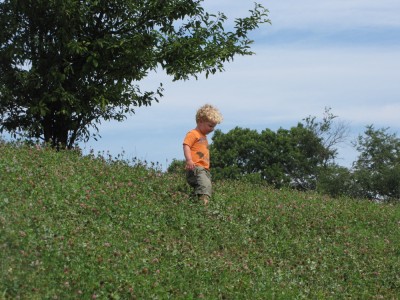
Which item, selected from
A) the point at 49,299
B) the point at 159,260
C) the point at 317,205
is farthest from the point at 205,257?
the point at 317,205

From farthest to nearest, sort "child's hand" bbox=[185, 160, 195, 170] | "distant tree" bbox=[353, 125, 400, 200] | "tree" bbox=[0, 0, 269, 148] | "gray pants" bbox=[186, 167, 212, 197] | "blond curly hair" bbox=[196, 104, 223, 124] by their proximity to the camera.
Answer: "distant tree" bbox=[353, 125, 400, 200] < "tree" bbox=[0, 0, 269, 148] < "blond curly hair" bbox=[196, 104, 223, 124] < "gray pants" bbox=[186, 167, 212, 197] < "child's hand" bbox=[185, 160, 195, 170]

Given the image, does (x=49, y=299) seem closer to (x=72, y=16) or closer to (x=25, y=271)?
(x=25, y=271)

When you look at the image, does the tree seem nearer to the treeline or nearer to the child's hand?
the child's hand

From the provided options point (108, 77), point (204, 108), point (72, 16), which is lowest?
point (204, 108)

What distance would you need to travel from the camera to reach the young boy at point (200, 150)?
612 inches

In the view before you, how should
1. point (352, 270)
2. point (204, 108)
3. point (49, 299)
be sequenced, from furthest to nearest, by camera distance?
point (204, 108) < point (352, 270) < point (49, 299)

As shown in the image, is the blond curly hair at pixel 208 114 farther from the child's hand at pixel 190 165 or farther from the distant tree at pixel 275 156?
the distant tree at pixel 275 156

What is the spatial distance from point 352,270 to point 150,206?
13.9 ft

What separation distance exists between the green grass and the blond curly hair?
1.72 meters

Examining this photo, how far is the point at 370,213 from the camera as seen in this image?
1889 cm

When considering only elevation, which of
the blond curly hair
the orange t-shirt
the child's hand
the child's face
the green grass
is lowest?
the green grass

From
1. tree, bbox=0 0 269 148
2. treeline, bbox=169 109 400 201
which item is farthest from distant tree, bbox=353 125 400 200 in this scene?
tree, bbox=0 0 269 148

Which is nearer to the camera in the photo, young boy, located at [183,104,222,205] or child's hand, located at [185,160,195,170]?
child's hand, located at [185,160,195,170]

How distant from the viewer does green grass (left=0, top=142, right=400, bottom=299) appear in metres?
9.90
